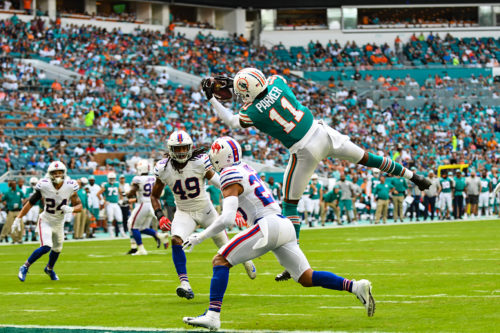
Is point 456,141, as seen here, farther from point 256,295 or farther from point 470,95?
point 256,295

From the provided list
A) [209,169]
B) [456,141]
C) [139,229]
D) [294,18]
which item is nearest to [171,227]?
[209,169]

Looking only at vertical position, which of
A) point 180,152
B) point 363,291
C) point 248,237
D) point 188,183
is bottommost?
point 363,291

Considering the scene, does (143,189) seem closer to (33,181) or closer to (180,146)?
(33,181)

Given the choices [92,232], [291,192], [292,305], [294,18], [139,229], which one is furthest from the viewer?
[294,18]

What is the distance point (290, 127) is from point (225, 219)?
8.32 feet

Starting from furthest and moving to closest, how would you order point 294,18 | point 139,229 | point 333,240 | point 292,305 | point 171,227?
point 294,18 → point 333,240 → point 139,229 → point 171,227 → point 292,305

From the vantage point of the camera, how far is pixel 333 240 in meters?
19.1

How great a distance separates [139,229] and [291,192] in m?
8.27

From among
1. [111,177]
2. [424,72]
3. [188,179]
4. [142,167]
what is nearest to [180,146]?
[188,179]

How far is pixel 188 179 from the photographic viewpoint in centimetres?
1003

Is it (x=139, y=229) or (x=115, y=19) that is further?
(x=115, y=19)

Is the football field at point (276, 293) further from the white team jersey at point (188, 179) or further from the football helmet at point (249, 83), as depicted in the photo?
the football helmet at point (249, 83)

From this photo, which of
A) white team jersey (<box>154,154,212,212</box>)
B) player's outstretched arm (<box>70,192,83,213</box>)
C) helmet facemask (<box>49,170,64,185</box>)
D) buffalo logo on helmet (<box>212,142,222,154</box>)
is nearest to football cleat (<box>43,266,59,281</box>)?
player's outstretched arm (<box>70,192,83,213</box>)

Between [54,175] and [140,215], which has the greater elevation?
[54,175]
